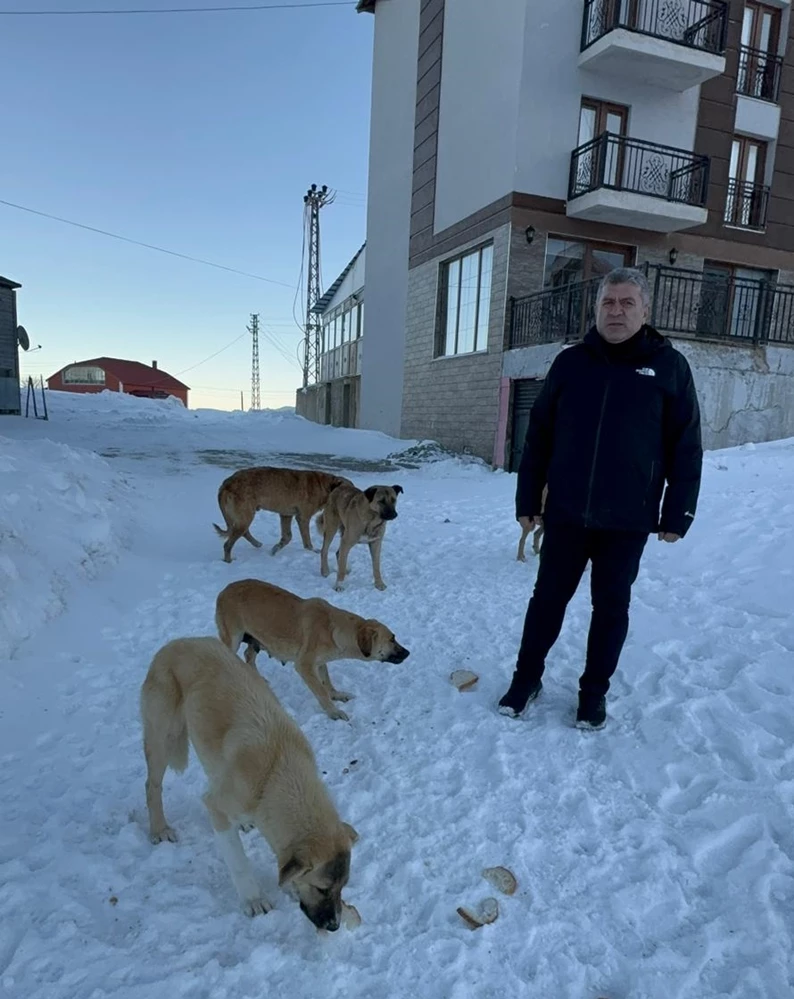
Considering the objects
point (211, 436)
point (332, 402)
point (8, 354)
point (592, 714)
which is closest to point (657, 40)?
point (592, 714)

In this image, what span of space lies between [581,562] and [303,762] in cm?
171

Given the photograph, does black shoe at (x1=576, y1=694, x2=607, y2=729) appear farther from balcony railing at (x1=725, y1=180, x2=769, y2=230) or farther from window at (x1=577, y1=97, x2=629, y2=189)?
balcony railing at (x1=725, y1=180, x2=769, y2=230)

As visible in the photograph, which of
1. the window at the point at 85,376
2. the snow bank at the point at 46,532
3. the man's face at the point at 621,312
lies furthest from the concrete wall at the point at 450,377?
the window at the point at 85,376

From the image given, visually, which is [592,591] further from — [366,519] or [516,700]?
[366,519]

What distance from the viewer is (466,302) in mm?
15062

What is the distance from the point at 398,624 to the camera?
14.8 ft

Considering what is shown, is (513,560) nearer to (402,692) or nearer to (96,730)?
(402,692)

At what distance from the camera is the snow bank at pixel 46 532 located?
391cm

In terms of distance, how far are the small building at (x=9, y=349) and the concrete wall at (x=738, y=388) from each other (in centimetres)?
1916

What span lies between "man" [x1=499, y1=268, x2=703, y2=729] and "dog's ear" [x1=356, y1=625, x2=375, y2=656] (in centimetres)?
97

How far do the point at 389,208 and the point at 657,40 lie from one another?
9165 millimetres

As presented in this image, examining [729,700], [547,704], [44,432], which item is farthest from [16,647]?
[44,432]

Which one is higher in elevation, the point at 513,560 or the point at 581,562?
the point at 581,562

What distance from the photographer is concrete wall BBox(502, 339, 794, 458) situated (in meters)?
11.4
